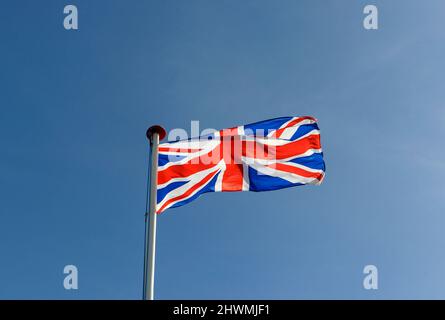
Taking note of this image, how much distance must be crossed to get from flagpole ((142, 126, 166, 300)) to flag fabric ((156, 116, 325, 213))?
1072 mm

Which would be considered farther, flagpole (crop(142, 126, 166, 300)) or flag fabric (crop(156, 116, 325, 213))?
flag fabric (crop(156, 116, 325, 213))

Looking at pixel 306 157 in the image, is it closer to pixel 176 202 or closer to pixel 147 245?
pixel 176 202

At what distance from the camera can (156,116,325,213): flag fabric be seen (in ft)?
54.1

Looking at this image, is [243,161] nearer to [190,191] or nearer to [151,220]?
[190,191]

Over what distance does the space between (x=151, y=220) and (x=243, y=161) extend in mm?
3941

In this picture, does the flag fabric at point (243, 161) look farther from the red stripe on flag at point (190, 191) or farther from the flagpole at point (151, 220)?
the flagpole at point (151, 220)

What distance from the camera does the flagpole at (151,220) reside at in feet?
44.2

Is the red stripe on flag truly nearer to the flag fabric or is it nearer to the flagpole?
the flag fabric

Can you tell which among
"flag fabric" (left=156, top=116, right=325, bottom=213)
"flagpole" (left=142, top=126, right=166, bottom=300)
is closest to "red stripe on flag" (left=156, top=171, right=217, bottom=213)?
"flag fabric" (left=156, top=116, right=325, bottom=213)
